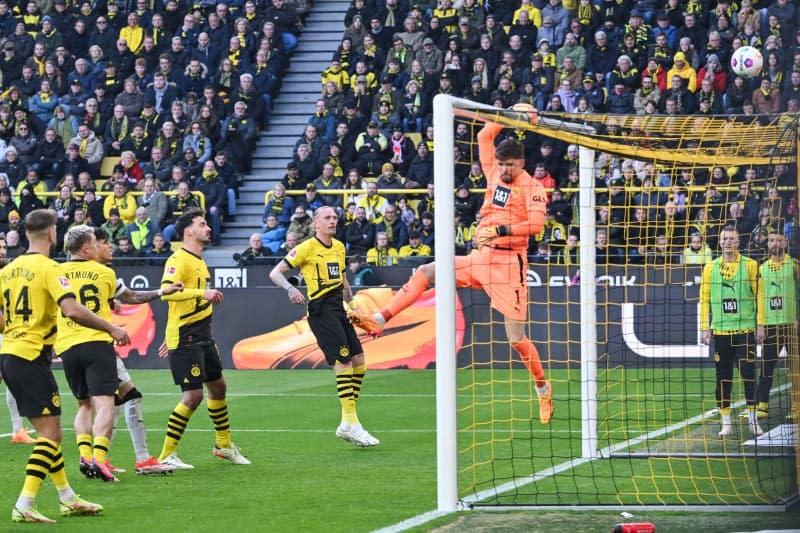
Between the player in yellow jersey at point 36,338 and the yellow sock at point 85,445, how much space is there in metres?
1.72

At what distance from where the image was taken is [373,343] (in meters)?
20.9

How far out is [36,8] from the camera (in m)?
Answer: 30.3

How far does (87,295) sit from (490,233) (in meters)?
3.52

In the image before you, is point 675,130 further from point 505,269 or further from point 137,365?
point 137,365

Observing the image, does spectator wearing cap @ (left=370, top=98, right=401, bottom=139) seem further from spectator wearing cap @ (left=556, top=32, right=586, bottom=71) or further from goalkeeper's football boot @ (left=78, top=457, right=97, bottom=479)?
goalkeeper's football boot @ (left=78, top=457, right=97, bottom=479)

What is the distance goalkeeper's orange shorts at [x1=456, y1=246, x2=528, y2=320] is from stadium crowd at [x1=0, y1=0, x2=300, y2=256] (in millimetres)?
12203

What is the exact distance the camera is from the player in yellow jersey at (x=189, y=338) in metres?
10.8

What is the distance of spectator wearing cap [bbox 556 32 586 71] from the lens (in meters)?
24.1

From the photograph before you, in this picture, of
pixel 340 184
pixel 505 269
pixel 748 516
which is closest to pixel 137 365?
pixel 340 184

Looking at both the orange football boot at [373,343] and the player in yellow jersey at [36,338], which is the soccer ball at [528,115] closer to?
the player in yellow jersey at [36,338]

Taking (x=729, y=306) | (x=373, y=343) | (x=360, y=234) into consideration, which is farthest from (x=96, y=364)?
(x=360, y=234)

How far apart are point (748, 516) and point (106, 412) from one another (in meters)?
4.73

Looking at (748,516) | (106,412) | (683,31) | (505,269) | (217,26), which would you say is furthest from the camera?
(217,26)

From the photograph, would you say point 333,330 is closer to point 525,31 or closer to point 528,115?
point 528,115
